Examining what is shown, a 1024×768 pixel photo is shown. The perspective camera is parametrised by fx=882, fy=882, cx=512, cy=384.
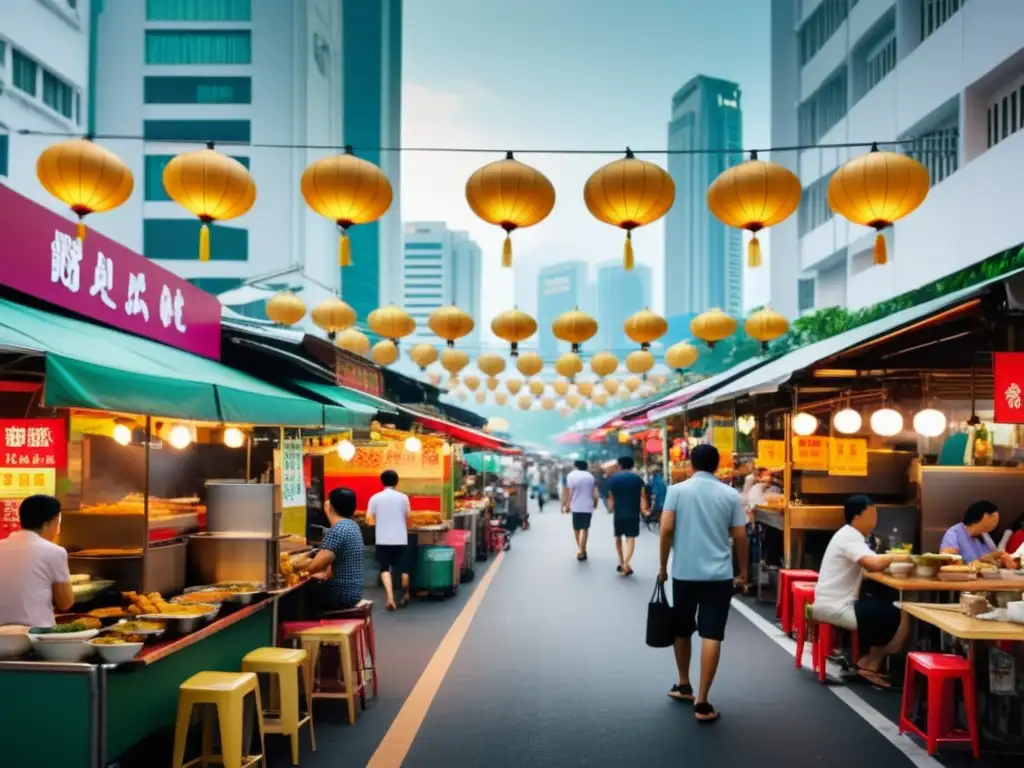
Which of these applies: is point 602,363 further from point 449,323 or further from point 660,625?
point 660,625

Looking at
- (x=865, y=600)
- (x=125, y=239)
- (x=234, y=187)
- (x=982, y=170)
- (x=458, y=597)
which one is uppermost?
(x=125, y=239)

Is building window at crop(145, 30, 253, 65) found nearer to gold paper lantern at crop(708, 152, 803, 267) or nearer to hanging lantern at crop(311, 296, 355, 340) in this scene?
hanging lantern at crop(311, 296, 355, 340)

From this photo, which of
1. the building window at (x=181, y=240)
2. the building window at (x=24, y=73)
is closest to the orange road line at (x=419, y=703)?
the building window at (x=24, y=73)

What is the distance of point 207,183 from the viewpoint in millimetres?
8734

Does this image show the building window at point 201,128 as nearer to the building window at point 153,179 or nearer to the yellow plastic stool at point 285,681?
the building window at point 153,179

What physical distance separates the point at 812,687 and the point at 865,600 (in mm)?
954

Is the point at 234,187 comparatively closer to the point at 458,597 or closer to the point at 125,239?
the point at 458,597

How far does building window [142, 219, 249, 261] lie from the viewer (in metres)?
48.8

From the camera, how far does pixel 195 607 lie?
248 inches

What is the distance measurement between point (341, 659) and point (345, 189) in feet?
14.4

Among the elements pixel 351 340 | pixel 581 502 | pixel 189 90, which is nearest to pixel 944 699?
pixel 581 502

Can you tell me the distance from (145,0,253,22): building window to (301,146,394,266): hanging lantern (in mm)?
48584

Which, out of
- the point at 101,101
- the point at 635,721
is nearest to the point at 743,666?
the point at 635,721

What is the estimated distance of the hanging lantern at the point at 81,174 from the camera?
8.49 metres
